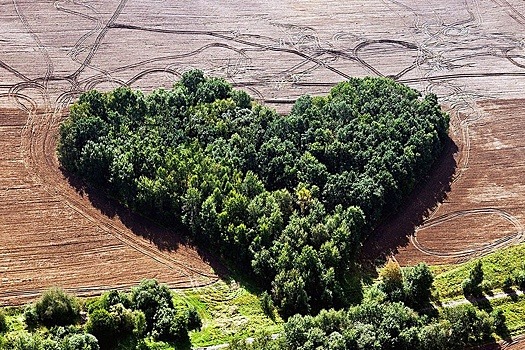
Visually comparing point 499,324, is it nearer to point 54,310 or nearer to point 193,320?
point 193,320

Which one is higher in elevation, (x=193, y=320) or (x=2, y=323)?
(x=2, y=323)

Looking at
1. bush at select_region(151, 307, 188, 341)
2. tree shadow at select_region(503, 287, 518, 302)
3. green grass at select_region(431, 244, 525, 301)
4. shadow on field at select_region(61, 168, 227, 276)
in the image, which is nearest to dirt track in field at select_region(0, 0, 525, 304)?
shadow on field at select_region(61, 168, 227, 276)

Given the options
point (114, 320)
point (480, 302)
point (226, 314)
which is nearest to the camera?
point (114, 320)

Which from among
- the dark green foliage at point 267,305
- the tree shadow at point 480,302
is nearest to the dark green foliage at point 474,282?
the tree shadow at point 480,302

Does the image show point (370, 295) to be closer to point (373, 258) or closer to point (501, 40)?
Answer: point (373, 258)

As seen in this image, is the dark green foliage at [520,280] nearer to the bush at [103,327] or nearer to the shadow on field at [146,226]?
the shadow on field at [146,226]

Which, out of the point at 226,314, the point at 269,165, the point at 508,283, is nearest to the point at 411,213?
the point at 508,283
